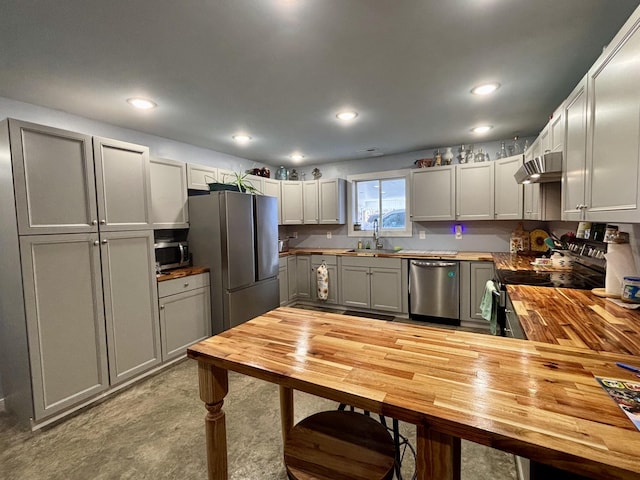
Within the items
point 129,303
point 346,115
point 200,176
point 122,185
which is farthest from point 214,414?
point 200,176

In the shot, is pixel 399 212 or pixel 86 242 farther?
pixel 399 212

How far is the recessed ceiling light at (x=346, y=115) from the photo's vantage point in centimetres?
271

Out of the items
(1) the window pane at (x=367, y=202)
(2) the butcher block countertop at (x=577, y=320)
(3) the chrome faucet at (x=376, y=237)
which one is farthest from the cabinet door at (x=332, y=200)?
(2) the butcher block countertop at (x=577, y=320)

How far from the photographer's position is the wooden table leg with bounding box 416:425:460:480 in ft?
2.34

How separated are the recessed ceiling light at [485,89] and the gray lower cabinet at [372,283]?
2.14 m

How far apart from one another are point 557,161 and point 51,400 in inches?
148

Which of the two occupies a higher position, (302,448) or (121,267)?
(121,267)

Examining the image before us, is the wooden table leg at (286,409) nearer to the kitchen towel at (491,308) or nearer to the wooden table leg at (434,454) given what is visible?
the wooden table leg at (434,454)

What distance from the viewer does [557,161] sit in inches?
76.5

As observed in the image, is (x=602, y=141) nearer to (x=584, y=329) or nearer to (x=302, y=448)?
(x=584, y=329)

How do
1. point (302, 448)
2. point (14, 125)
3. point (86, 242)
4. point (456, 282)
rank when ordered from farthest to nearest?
point (456, 282) → point (86, 242) → point (14, 125) → point (302, 448)

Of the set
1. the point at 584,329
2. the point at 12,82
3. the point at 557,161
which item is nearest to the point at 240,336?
the point at 584,329

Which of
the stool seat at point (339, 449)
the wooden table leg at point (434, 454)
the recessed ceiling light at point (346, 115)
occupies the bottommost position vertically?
the stool seat at point (339, 449)

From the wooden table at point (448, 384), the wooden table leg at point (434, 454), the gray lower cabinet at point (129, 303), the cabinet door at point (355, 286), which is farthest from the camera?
the cabinet door at point (355, 286)
